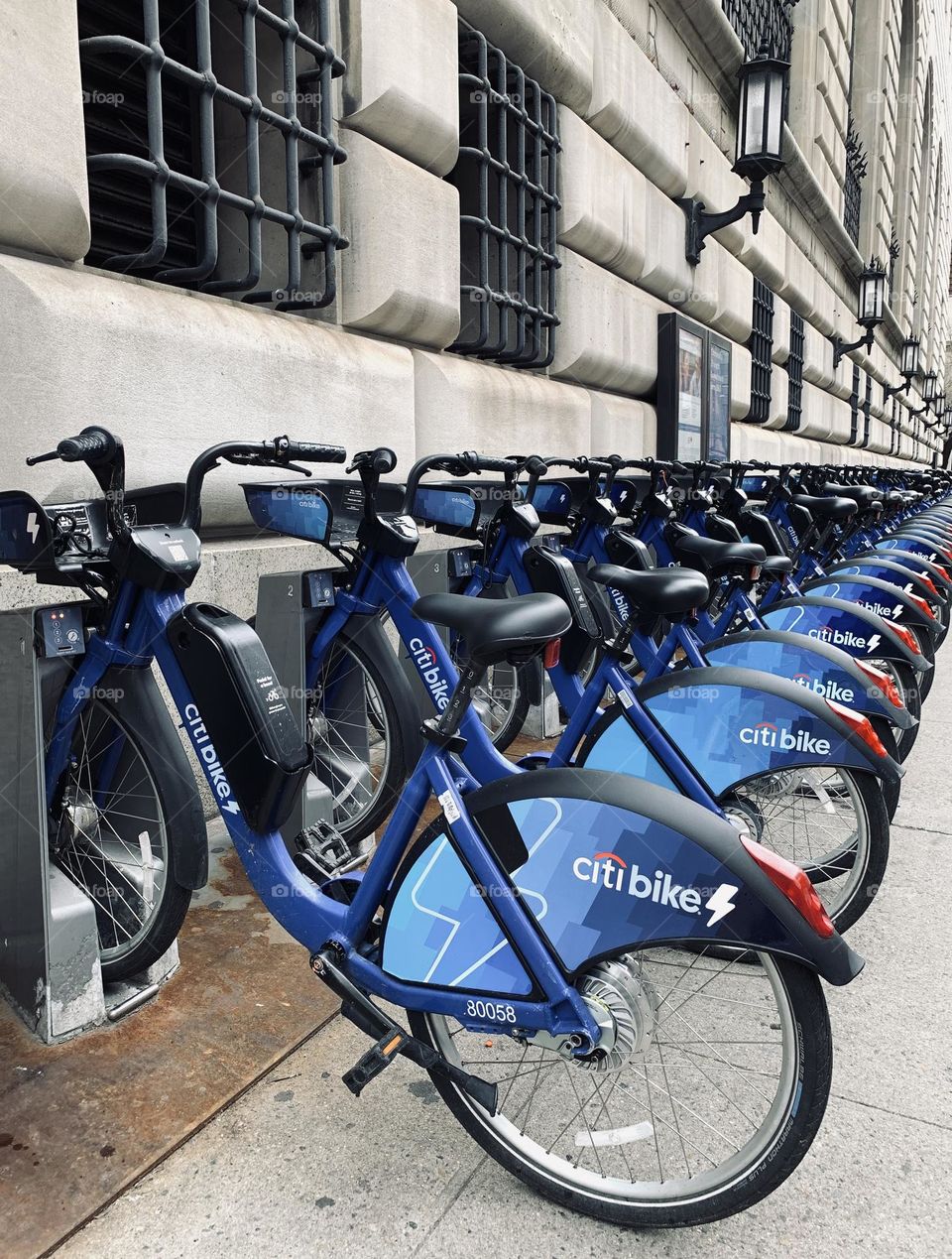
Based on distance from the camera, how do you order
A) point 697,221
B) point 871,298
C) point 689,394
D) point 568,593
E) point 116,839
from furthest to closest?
point 871,298 < point 697,221 < point 689,394 < point 568,593 < point 116,839

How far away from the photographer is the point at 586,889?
1.57m

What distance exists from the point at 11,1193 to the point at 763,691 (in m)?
1.93

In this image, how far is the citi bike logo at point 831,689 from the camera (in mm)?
2838

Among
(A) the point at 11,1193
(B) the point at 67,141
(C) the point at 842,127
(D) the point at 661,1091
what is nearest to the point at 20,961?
(A) the point at 11,1193

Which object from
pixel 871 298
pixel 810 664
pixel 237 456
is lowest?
pixel 810 664

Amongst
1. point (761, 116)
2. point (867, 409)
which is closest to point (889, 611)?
point (761, 116)

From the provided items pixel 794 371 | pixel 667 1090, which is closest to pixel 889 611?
pixel 667 1090

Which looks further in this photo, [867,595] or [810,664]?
→ [867,595]

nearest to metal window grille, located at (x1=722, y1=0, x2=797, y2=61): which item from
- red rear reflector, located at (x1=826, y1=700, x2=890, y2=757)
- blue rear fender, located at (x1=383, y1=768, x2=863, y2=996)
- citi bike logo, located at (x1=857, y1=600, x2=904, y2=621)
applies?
citi bike logo, located at (x1=857, y1=600, x2=904, y2=621)

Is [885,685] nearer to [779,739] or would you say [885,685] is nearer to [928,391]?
[779,739]

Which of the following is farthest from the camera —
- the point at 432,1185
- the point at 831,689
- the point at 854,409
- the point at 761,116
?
the point at 854,409

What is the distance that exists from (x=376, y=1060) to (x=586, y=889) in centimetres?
50

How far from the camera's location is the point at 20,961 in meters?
2.11

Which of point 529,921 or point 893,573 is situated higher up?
point 893,573
